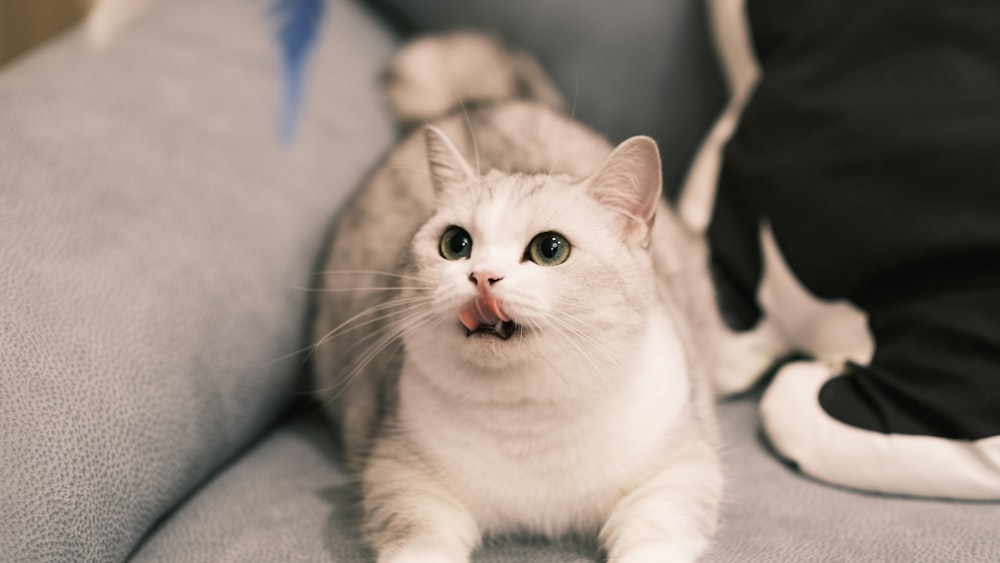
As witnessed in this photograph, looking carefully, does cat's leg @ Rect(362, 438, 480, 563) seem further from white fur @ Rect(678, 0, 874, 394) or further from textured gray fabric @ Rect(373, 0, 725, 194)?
textured gray fabric @ Rect(373, 0, 725, 194)

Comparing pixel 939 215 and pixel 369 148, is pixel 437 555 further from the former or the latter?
pixel 369 148

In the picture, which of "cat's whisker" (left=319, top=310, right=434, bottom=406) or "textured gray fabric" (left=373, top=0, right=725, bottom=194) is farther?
"textured gray fabric" (left=373, top=0, right=725, bottom=194)

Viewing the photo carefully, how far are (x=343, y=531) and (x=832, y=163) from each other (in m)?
0.96

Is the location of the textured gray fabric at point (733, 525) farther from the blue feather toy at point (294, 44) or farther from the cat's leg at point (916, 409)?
the blue feather toy at point (294, 44)

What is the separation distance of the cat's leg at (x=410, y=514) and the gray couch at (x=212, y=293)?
1.8 inches

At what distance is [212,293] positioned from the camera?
1192 mm

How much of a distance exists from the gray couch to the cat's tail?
0.07 metres

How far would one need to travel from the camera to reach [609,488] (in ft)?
3.29

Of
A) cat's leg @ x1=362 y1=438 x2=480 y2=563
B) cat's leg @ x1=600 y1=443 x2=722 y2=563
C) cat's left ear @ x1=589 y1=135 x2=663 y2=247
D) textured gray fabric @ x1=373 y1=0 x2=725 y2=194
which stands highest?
cat's left ear @ x1=589 y1=135 x2=663 y2=247

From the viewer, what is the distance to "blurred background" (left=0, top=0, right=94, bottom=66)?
212cm

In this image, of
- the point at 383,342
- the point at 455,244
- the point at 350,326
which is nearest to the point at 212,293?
the point at 350,326

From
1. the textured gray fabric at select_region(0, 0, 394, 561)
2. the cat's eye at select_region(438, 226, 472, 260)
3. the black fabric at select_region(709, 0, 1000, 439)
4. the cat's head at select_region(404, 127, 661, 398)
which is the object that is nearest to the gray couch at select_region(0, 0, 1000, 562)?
the textured gray fabric at select_region(0, 0, 394, 561)

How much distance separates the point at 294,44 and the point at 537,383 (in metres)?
1.07

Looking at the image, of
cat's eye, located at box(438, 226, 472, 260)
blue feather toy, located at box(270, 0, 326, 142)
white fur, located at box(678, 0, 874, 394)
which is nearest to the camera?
cat's eye, located at box(438, 226, 472, 260)
